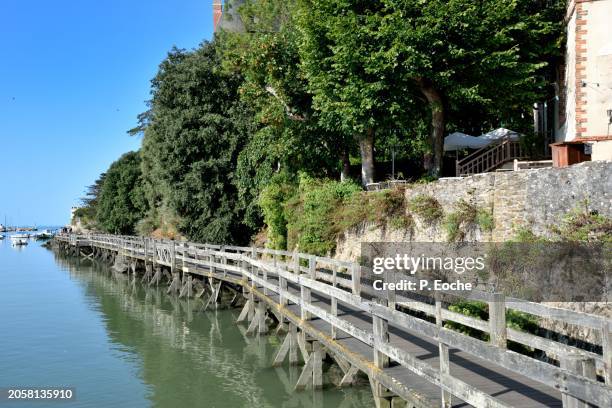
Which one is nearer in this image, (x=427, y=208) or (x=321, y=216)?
(x=427, y=208)

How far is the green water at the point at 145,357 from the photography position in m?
11.1

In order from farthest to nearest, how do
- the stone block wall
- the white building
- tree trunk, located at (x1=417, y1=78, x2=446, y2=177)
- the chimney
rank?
1. the chimney
2. tree trunk, located at (x1=417, y1=78, x2=446, y2=177)
3. the white building
4. the stone block wall

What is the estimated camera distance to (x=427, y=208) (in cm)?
1630

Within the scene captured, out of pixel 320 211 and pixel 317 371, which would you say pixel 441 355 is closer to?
pixel 317 371

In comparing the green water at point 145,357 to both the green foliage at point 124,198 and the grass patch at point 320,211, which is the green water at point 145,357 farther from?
the green foliage at point 124,198

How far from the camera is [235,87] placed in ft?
108

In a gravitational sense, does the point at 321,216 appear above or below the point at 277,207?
below

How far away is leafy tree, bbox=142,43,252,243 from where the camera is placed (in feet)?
103

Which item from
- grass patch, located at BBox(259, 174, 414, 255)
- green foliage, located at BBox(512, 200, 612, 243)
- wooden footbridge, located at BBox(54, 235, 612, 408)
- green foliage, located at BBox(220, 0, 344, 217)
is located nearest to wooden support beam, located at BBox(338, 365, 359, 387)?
wooden footbridge, located at BBox(54, 235, 612, 408)

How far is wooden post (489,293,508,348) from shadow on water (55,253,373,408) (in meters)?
4.61

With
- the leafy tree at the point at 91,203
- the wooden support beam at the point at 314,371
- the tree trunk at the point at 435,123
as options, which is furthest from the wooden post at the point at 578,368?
the leafy tree at the point at 91,203

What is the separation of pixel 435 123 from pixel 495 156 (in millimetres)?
3306

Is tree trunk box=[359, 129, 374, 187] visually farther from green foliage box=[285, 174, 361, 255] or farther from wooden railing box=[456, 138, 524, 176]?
wooden railing box=[456, 138, 524, 176]

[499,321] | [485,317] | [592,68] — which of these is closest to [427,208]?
[485,317]
